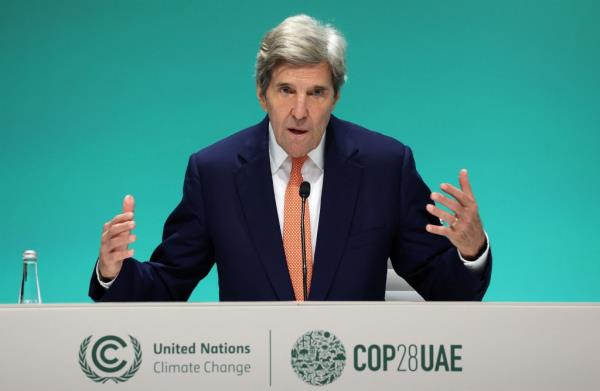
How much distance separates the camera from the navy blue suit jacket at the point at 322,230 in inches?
82.0

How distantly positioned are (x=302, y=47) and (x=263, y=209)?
410mm

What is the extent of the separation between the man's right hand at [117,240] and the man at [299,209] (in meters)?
0.19

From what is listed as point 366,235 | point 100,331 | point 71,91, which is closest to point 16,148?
point 71,91

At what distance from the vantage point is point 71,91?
4043mm

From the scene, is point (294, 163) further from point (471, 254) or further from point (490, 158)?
point (490, 158)

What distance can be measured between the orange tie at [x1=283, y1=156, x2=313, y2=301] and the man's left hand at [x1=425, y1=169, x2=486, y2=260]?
0.41 m

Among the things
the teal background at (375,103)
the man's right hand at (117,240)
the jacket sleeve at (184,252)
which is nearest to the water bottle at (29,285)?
the jacket sleeve at (184,252)

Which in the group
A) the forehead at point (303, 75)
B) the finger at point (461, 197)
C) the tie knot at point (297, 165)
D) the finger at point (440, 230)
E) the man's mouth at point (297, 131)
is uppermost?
the forehead at point (303, 75)

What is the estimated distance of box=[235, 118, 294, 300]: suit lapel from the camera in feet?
6.80

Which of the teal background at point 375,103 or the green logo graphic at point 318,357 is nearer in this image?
the green logo graphic at point 318,357

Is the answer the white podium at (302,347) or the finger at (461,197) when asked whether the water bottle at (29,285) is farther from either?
the finger at (461,197)

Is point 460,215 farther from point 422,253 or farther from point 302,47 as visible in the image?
point 302,47

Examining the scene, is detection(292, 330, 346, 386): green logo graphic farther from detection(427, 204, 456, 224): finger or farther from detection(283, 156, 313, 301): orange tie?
detection(283, 156, 313, 301): orange tie

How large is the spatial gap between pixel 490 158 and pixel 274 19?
47.2 inches
